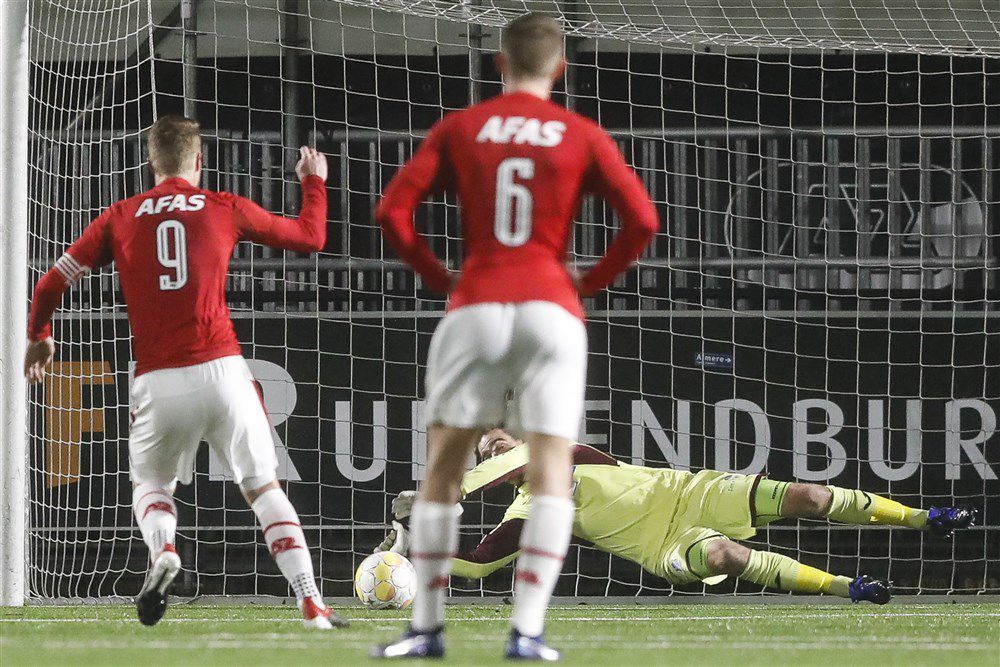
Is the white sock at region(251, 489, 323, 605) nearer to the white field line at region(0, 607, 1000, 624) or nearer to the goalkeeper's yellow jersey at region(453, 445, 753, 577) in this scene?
the white field line at region(0, 607, 1000, 624)

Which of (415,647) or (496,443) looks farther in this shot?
(496,443)

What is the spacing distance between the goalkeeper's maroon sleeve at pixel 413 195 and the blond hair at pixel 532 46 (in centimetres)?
21

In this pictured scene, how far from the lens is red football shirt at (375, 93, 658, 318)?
315 cm

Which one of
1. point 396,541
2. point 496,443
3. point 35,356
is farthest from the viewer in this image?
point 496,443

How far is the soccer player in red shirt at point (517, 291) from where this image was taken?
3098mm

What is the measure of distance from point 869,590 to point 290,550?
274 cm

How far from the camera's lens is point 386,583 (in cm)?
575

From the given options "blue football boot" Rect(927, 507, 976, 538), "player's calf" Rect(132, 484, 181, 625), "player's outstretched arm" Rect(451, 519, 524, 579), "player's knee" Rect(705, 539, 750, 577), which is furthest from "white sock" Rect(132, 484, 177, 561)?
"blue football boot" Rect(927, 507, 976, 538)

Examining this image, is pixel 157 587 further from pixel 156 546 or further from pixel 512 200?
pixel 512 200

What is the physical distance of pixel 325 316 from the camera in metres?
7.43

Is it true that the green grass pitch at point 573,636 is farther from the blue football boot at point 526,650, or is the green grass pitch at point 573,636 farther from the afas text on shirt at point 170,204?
the afas text on shirt at point 170,204

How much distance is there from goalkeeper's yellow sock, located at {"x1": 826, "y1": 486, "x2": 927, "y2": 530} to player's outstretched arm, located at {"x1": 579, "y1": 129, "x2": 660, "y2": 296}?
352cm

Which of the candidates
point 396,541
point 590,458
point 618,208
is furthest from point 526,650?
point 590,458

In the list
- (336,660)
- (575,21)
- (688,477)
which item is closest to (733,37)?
(575,21)
